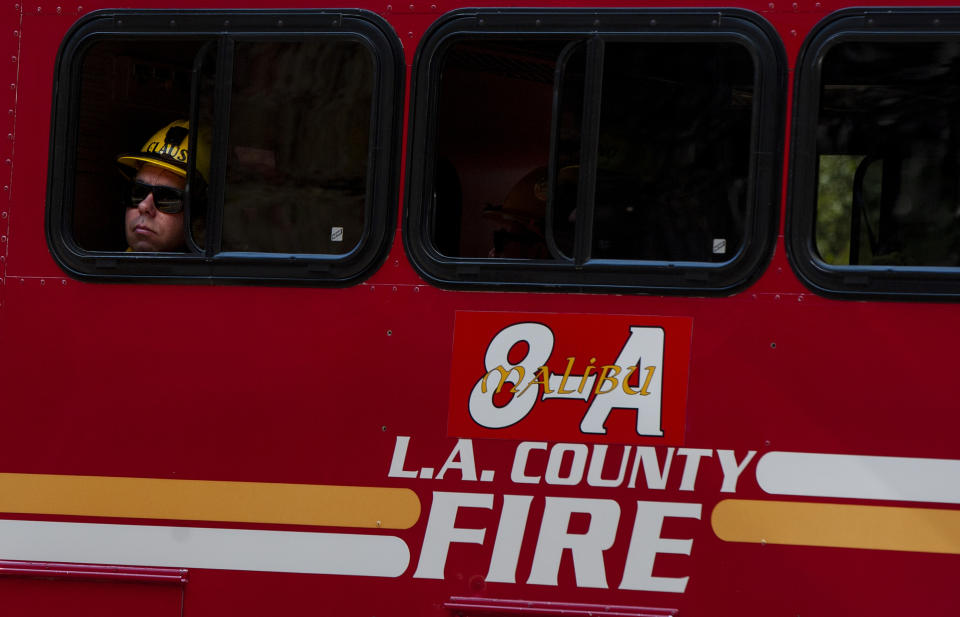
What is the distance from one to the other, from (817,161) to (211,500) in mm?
2313

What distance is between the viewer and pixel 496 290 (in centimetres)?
383

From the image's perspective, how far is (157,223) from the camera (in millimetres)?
4172

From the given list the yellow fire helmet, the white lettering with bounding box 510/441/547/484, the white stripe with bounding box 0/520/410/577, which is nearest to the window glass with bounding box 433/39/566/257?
the white lettering with bounding box 510/441/547/484

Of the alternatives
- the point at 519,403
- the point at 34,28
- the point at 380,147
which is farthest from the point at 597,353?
the point at 34,28

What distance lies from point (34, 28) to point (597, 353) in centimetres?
235

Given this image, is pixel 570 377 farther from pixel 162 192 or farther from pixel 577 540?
pixel 162 192

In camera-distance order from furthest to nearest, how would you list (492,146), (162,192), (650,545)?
(162,192), (492,146), (650,545)

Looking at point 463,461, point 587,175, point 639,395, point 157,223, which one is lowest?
point 463,461

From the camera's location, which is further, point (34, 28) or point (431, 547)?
point (34, 28)

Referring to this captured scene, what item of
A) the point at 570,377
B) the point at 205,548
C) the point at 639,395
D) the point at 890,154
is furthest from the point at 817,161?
the point at 205,548

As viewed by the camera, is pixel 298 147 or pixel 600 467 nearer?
pixel 600 467

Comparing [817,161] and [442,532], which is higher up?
[817,161]

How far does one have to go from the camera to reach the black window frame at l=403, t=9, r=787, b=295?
3707 mm

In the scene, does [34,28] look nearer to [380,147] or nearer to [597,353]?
[380,147]
